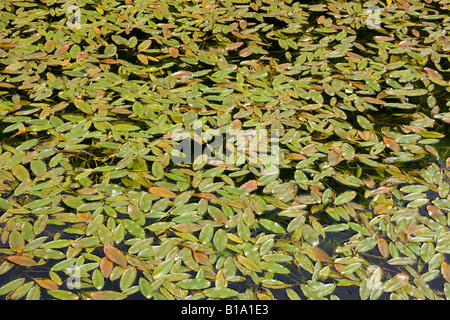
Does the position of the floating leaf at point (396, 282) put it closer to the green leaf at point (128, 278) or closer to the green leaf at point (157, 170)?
the green leaf at point (128, 278)

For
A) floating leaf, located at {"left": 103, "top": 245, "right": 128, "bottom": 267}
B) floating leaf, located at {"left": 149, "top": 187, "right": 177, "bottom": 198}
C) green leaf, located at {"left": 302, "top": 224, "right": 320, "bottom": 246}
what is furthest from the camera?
floating leaf, located at {"left": 149, "top": 187, "right": 177, "bottom": 198}

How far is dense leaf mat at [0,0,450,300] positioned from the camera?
1.63 m

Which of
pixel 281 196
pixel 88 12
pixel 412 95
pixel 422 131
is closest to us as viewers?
pixel 281 196

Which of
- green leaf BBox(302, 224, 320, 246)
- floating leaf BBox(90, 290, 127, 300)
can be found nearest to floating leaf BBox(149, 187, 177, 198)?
floating leaf BBox(90, 290, 127, 300)

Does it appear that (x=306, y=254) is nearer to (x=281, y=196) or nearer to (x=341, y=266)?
(x=341, y=266)

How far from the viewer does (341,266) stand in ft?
5.44

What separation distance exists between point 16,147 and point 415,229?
1.99 metres

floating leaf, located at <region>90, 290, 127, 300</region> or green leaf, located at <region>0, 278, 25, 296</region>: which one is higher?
floating leaf, located at <region>90, 290, 127, 300</region>

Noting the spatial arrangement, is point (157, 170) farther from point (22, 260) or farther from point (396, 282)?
point (396, 282)

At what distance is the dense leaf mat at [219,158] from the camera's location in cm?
163

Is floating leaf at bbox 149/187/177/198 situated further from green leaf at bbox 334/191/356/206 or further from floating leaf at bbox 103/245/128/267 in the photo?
green leaf at bbox 334/191/356/206

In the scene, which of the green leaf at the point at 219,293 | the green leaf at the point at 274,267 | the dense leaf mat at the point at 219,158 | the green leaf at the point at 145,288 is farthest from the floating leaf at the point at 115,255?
the green leaf at the point at 274,267

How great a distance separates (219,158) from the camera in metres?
2.07
